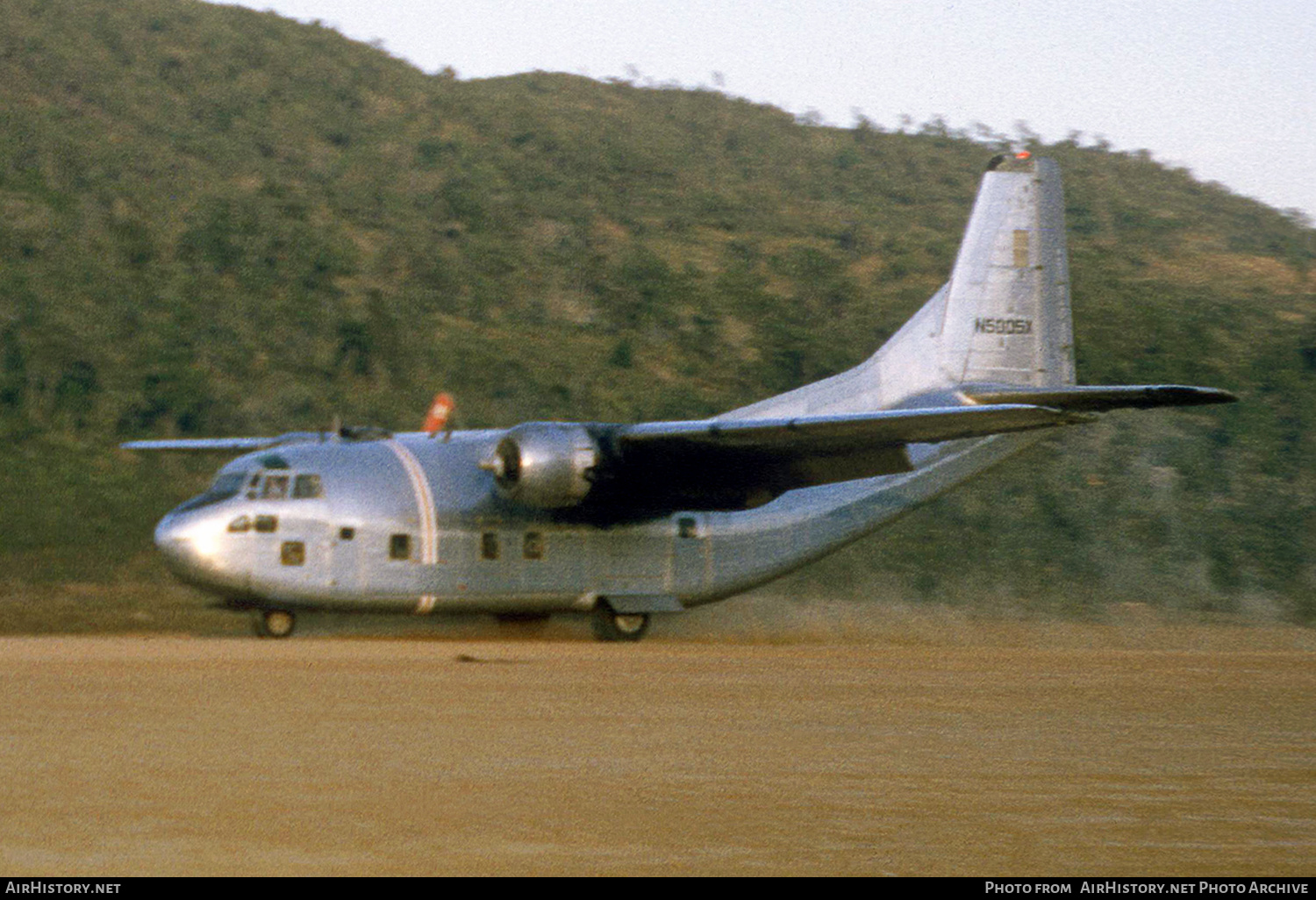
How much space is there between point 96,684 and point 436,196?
1629 inches

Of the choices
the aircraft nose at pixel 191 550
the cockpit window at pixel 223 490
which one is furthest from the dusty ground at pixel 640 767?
the cockpit window at pixel 223 490

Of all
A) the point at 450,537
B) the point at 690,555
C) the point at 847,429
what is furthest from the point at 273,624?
the point at 847,429

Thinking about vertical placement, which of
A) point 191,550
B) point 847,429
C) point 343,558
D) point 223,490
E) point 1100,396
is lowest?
point 343,558

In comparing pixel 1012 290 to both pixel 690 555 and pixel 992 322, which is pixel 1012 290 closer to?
pixel 992 322

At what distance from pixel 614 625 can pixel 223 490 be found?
5.37 metres

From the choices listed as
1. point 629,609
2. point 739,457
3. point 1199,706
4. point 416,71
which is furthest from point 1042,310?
point 416,71

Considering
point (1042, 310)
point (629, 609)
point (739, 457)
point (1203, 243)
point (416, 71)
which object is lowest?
point (629, 609)

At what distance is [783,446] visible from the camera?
63.1 ft

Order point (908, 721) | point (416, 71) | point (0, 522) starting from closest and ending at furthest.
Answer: point (908, 721) < point (0, 522) < point (416, 71)

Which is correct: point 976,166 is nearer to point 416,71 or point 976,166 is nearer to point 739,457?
point 416,71

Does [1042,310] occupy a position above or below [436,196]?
below

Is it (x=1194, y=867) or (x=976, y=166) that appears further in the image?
(x=976, y=166)

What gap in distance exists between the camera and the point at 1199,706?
12.0 meters

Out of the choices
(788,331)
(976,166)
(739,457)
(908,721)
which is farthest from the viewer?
(976,166)
